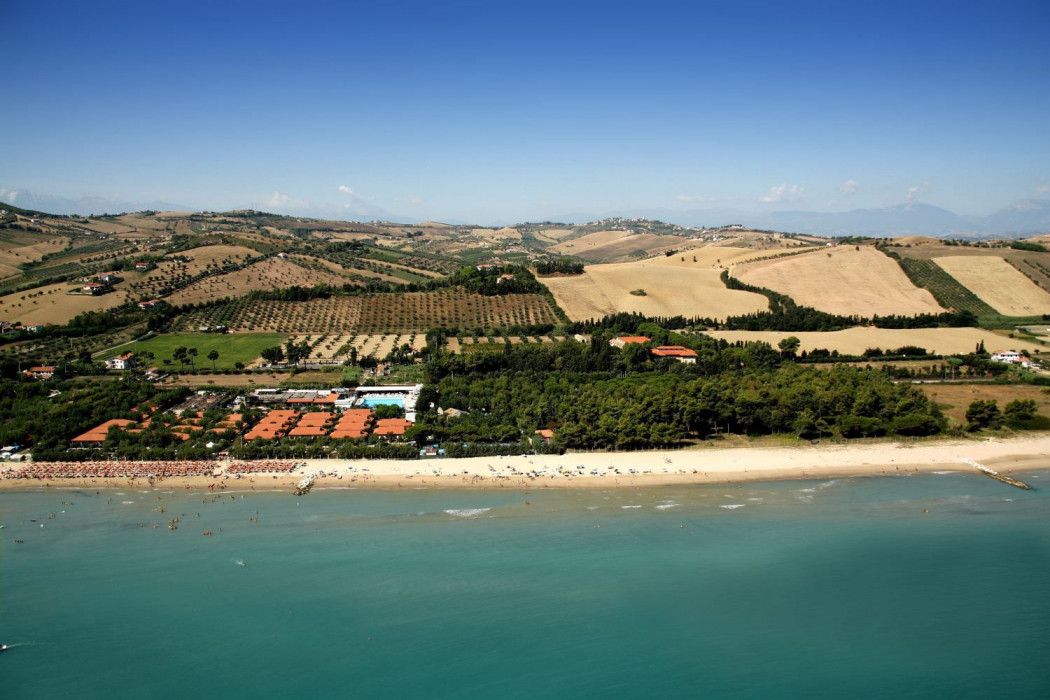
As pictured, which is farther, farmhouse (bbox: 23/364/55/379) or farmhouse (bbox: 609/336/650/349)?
farmhouse (bbox: 609/336/650/349)

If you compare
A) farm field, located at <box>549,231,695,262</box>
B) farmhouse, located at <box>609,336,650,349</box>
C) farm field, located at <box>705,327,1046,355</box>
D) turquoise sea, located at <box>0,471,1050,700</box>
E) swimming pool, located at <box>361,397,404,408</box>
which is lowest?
turquoise sea, located at <box>0,471,1050,700</box>

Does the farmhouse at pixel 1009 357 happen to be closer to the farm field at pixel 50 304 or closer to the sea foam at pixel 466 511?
the sea foam at pixel 466 511

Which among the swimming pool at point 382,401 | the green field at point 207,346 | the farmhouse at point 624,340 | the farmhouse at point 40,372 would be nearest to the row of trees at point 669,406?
the swimming pool at point 382,401

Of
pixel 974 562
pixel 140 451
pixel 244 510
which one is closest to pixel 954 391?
pixel 974 562

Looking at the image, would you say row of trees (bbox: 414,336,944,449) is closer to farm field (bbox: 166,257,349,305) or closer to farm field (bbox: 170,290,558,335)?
farm field (bbox: 170,290,558,335)

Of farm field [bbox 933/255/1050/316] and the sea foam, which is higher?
farm field [bbox 933/255/1050/316]

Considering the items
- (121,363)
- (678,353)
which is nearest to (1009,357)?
(678,353)

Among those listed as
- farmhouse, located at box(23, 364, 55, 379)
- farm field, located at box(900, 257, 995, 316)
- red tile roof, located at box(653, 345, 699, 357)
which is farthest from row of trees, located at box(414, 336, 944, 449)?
farm field, located at box(900, 257, 995, 316)
